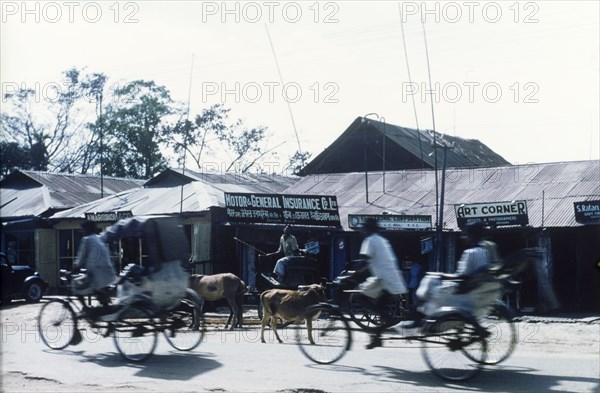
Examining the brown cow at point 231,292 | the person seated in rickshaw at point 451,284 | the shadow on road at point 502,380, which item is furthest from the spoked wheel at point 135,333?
the brown cow at point 231,292

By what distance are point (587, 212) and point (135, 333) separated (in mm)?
12234

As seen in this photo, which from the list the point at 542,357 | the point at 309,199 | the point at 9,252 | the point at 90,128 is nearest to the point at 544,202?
the point at 309,199

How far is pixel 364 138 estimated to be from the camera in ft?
112

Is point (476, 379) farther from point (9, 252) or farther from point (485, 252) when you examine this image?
point (9, 252)

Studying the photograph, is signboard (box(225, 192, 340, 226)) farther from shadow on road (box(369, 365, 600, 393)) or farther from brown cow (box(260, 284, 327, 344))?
shadow on road (box(369, 365, 600, 393))

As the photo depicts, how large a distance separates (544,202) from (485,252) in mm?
10679

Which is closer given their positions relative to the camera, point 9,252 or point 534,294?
point 534,294

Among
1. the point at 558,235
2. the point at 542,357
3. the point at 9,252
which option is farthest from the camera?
the point at 9,252

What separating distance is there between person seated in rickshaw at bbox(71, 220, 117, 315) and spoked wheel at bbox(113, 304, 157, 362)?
74 centimetres

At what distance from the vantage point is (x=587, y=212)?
18062 millimetres

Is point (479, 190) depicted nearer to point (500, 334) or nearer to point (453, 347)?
point (500, 334)

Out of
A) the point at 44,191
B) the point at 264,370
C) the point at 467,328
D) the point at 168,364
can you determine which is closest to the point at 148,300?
the point at 168,364

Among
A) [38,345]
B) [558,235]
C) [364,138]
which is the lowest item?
[38,345]

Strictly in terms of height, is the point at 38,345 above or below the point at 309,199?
below
